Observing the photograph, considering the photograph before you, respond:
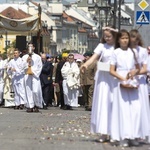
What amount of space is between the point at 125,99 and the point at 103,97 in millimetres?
545

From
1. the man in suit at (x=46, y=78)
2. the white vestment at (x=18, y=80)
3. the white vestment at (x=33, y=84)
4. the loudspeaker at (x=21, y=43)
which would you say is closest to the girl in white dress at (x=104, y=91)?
the white vestment at (x=33, y=84)

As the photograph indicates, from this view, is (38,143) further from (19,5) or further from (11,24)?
(19,5)

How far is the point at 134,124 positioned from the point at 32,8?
136783mm

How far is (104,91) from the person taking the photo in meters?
13.3

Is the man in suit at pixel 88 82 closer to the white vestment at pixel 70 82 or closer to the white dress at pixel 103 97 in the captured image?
the white vestment at pixel 70 82

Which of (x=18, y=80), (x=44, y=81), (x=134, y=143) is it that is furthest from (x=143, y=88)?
(x=44, y=81)

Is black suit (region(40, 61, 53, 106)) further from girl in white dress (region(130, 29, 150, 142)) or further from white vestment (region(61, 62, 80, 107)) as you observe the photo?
girl in white dress (region(130, 29, 150, 142))

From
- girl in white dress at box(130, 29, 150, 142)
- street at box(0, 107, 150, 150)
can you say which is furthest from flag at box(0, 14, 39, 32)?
girl in white dress at box(130, 29, 150, 142)

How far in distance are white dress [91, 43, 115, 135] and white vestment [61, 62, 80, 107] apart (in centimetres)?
1295

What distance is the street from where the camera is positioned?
12805 millimetres

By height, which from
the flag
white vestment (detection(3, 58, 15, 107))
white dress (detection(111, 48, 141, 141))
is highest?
the flag

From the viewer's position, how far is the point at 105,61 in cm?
1345

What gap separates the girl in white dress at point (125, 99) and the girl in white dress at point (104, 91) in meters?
0.26

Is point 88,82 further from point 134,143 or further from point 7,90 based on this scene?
point 134,143
